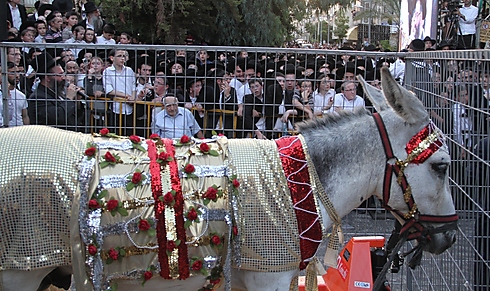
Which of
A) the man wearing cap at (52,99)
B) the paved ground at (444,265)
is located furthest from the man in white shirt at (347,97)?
the man wearing cap at (52,99)

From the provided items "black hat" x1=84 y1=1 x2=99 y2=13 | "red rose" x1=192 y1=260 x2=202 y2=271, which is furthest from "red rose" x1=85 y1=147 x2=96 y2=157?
"black hat" x1=84 y1=1 x2=99 y2=13

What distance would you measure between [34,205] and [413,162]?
210cm

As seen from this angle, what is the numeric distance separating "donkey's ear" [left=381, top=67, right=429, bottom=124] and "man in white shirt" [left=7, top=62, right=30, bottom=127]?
3708 mm

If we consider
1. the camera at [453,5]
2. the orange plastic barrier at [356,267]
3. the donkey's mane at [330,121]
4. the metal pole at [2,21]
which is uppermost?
the camera at [453,5]

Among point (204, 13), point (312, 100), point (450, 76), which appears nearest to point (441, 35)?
point (204, 13)

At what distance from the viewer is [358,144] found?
3.45m

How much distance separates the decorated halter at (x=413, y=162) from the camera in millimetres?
3414

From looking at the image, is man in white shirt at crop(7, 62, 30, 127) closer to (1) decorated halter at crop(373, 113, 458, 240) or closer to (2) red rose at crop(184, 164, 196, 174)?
(2) red rose at crop(184, 164, 196, 174)

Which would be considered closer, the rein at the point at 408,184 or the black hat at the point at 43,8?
the rein at the point at 408,184

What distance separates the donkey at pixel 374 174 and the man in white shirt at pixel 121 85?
2.61 m

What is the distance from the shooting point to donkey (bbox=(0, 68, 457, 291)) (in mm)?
3258

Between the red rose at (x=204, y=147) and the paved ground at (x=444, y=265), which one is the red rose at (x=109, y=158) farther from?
Answer: the paved ground at (x=444, y=265)

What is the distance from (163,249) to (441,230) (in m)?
1.68

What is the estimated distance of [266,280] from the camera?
3217 mm
